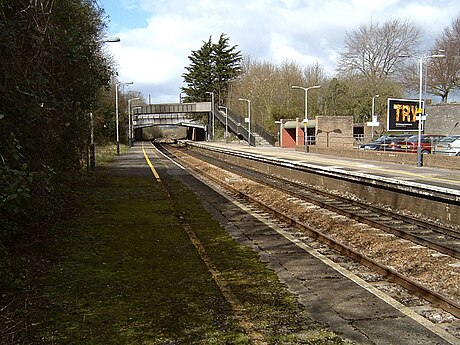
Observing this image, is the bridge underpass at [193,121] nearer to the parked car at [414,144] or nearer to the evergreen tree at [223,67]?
the evergreen tree at [223,67]

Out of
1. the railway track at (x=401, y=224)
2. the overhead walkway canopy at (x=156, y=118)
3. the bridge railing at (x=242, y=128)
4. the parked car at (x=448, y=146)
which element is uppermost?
the overhead walkway canopy at (x=156, y=118)

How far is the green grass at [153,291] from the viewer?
16.7ft

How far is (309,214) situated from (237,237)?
397 centimetres

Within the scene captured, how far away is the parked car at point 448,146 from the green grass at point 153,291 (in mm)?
26946

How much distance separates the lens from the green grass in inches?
201

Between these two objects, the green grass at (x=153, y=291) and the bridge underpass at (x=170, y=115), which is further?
the bridge underpass at (x=170, y=115)

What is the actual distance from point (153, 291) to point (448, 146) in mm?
33666

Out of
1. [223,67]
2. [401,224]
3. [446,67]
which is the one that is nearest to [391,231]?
[401,224]

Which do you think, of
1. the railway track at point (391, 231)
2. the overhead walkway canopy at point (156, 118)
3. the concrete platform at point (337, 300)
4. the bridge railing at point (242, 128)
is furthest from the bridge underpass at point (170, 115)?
the concrete platform at point (337, 300)

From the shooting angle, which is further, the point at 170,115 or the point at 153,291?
the point at 170,115

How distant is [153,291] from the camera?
641 centimetres

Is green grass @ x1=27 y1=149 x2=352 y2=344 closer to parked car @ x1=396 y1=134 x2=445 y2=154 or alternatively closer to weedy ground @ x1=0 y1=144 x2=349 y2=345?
weedy ground @ x1=0 y1=144 x2=349 y2=345

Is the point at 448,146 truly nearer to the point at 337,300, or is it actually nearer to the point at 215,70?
the point at 337,300

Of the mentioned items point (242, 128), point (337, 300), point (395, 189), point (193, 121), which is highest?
point (193, 121)
